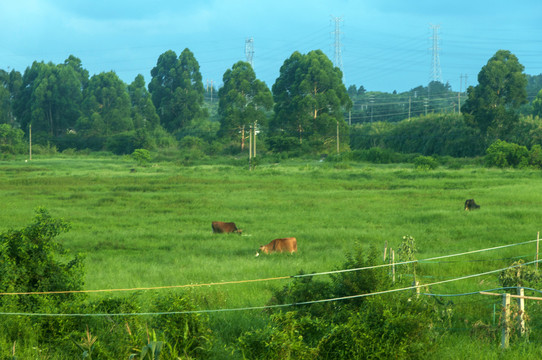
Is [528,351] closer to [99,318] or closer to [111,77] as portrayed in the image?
[99,318]

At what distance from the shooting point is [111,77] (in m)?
73.1

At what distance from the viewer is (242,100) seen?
59.0 metres

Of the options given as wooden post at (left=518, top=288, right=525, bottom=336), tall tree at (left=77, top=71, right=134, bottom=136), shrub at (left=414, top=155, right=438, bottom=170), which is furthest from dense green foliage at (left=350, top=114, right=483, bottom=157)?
wooden post at (left=518, top=288, right=525, bottom=336)

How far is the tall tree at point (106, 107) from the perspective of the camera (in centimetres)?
7056

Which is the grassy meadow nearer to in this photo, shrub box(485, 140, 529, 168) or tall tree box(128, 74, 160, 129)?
shrub box(485, 140, 529, 168)

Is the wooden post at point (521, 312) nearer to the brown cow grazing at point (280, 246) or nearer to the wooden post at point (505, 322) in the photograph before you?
the wooden post at point (505, 322)

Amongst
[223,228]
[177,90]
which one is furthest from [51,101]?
[223,228]

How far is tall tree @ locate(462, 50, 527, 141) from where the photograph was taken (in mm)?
46531

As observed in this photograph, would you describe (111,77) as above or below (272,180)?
above

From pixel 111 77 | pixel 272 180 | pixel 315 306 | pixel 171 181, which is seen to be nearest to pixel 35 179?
pixel 171 181

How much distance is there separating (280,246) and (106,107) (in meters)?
64.6

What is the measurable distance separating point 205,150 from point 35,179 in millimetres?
30944

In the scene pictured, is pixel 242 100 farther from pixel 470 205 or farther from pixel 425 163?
pixel 470 205

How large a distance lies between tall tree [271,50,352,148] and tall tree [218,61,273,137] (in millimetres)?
1846
